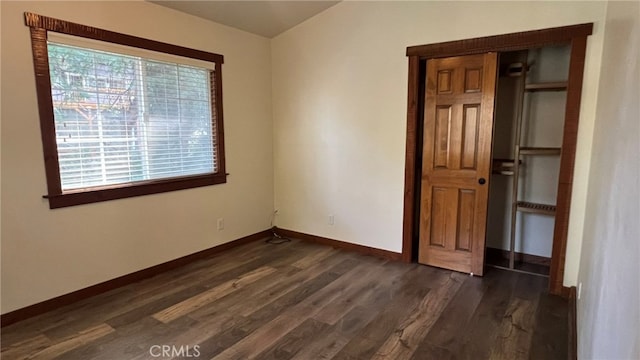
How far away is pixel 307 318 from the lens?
8.86 ft

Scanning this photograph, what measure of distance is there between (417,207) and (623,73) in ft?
8.39

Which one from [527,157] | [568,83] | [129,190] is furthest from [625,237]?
[129,190]

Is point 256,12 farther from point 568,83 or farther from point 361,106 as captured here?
point 568,83

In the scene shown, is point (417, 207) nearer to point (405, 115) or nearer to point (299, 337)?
point (405, 115)

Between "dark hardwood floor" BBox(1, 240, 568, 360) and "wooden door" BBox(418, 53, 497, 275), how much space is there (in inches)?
10.1

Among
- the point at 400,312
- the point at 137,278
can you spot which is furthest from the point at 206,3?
the point at 400,312

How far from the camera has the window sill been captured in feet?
9.14

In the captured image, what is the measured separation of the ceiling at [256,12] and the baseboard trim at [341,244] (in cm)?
251

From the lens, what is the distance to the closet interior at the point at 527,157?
3.43 metres

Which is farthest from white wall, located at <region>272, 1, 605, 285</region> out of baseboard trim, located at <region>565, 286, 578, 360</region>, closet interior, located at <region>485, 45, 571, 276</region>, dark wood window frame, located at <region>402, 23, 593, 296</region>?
closet interior, located at <region>485, 45, 571, 276</region>

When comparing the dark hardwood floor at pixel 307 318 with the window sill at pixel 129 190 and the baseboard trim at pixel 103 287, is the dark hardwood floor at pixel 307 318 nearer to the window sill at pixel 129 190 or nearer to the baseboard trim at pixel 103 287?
the baseboard trim at pixel 103 287

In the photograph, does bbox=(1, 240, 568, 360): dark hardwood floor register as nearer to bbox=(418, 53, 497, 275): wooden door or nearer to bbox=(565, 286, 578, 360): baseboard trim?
bbox=(565, 286, 578, 360): baseboard trim

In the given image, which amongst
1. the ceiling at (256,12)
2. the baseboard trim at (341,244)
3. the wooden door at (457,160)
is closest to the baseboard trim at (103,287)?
the baseboard trim at (341,244)

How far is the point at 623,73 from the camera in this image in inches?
57.1
